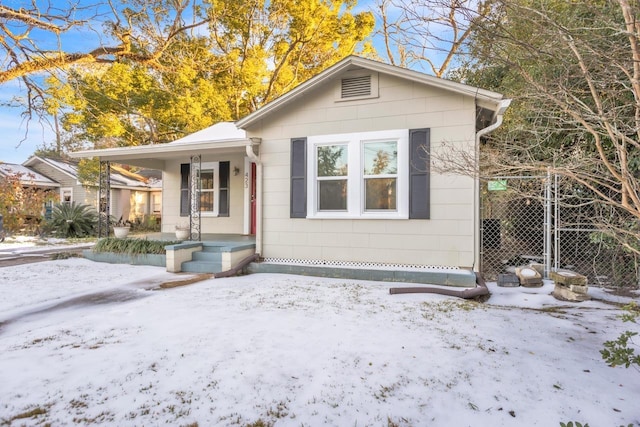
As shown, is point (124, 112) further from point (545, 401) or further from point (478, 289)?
point (545, 401)

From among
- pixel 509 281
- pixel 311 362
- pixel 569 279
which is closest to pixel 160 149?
pixel 311 362

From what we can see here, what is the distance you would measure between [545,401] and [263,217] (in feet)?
18.6

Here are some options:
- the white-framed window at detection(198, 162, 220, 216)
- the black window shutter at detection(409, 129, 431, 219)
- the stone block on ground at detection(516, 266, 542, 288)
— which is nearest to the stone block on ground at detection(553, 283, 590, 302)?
the stone block on ground at detection(516, 266, 542, 288)

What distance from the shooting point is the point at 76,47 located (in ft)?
28.0

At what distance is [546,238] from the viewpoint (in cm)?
606

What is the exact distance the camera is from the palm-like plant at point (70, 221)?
46.1 ft

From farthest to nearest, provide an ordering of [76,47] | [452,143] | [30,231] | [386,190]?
[30,231], [76,47], [386,190], [452,143]

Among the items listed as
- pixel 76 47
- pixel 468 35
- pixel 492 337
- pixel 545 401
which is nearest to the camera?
pixel 545 401

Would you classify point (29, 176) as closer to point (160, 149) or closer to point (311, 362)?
point (160, 149)

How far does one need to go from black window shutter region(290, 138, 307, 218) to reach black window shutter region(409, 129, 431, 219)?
195 centimetres

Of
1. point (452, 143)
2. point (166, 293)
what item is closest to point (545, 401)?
point (452, 143)

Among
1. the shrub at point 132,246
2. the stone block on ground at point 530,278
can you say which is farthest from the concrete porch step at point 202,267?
the stone block on ground at point 530,278

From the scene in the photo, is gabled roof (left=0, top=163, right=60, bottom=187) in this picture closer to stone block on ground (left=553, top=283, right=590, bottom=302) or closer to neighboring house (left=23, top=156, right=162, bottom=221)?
neighboring house (left=23, top=156, right=162, bottom=221)

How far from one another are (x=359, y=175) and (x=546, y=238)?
3294mm
